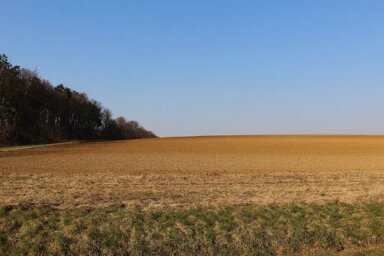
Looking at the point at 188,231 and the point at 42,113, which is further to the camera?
the point at 42,113

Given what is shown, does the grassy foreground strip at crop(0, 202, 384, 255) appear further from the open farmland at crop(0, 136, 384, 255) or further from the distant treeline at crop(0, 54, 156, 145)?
the distant treeline at crop(0, 54, 156, 145)

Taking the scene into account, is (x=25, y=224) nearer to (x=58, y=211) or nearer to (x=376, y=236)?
(x=58, y=211)

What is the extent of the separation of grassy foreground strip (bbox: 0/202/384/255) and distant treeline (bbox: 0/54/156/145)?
6445cm

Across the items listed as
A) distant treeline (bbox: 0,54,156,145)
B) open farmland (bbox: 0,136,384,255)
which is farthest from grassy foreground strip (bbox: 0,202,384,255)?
distant treeline (bbox: 0,54,156,145)

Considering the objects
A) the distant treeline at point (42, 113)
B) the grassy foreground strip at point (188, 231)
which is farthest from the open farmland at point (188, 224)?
the distant treeline at point (42, 113)

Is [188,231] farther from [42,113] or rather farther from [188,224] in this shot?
[42,113]

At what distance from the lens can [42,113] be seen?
332ft

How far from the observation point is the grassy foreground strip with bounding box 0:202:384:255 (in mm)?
11922

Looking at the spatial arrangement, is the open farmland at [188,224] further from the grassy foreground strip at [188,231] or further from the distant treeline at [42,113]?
the distant treeline at [42,113]

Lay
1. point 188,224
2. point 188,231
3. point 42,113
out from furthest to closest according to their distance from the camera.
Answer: point 42,113, point 188,224, point 188,231

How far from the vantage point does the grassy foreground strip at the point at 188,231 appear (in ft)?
39.1

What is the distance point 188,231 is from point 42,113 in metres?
93.9

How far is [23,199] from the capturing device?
16609mm

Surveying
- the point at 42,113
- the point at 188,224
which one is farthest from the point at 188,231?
the point at 42,113
